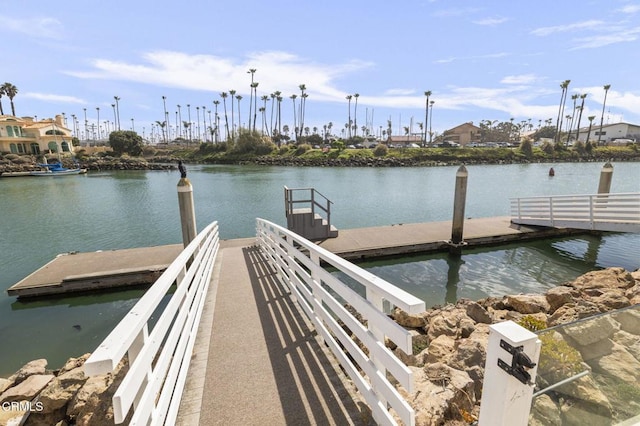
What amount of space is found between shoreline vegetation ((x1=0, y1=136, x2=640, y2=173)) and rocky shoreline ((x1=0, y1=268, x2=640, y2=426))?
183 ft

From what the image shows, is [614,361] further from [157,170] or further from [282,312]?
[157,170]

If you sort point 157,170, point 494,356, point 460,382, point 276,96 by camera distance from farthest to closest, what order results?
point 276,96, point 157,170, point 460,382, point 494,356

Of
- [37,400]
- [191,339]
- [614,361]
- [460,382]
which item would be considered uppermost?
[614,361]

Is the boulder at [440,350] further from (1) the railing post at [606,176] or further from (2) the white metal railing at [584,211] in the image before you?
(1) the railing post at [606,176]

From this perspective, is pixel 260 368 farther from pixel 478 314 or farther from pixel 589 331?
pixel 478 314

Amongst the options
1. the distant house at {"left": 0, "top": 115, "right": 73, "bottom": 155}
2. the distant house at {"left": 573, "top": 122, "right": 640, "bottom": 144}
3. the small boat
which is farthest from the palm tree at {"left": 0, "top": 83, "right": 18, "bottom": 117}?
the distant house at {"left": 573, "top": 122, "right": 640, "bottom": 144}

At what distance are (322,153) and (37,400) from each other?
69.1m

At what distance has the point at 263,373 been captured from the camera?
9.72 feet

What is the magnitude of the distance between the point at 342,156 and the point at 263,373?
64.3 meters

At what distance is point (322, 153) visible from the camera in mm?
70500

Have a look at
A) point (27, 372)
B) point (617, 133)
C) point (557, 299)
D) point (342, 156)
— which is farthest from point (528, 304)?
point (617, 133)

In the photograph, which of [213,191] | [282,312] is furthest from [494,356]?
[213,191]

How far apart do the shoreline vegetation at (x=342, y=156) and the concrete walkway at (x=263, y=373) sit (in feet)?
188

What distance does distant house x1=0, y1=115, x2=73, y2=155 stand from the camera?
176 feet
